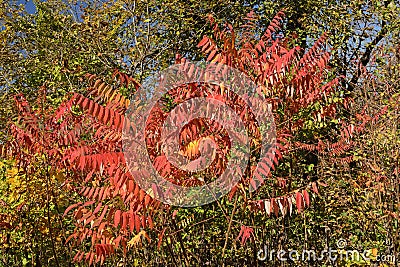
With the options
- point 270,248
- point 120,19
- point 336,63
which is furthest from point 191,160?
point 120,19

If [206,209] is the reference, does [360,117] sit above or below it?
Answer: above

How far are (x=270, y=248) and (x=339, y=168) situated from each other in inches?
46.6

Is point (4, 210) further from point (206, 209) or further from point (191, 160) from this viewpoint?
point (191, 160)

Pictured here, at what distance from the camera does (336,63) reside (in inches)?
265

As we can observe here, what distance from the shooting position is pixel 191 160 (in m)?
3.31

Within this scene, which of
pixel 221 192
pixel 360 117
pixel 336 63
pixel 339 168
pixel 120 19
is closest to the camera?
pixel 221 192

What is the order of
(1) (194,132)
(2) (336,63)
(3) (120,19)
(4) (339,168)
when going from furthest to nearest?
Answer: (3) (120,19)
(2) (336,63)
(4) (339,168)
(1) (194,132)

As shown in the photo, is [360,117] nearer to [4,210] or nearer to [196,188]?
[196,188]

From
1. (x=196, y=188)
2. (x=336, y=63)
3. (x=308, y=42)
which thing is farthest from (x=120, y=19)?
(x=196, y=188)

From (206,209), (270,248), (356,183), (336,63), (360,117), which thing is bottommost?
(270,248)

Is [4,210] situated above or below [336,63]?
below

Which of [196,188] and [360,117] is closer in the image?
[196,188]

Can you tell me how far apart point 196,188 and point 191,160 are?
0.96 feet

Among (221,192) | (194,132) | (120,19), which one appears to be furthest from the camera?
(120,19)
